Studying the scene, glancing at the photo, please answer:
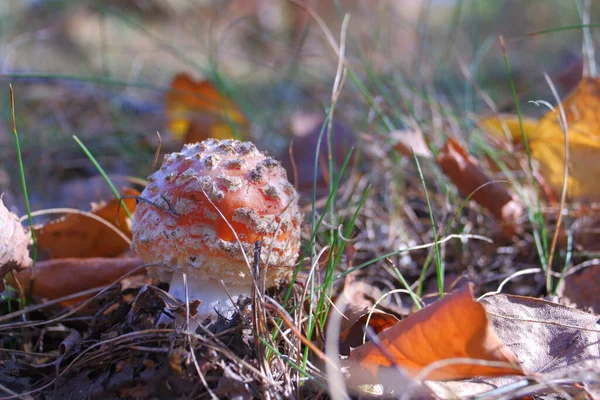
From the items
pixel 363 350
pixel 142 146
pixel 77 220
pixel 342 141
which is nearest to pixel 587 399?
pixel 363 350

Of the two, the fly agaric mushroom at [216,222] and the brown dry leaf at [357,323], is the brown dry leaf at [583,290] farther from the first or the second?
the fly agaric mushroom at [216,222]

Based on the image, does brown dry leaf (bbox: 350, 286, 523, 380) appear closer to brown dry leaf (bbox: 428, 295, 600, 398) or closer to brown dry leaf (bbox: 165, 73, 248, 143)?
brown dry leaf (bbox: 428, 295, 600, 398)

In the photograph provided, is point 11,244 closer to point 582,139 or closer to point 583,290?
point 583,290

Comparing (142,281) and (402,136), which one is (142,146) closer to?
(142,281)

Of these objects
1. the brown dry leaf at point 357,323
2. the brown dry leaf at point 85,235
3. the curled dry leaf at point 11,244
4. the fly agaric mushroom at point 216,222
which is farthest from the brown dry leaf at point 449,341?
the brown dry leaf at point 85,235

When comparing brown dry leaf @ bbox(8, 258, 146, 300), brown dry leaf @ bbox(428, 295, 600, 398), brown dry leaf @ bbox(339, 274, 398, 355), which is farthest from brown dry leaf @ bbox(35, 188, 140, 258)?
brown dry leaf @ bbox(428, 295, 600, 398)
